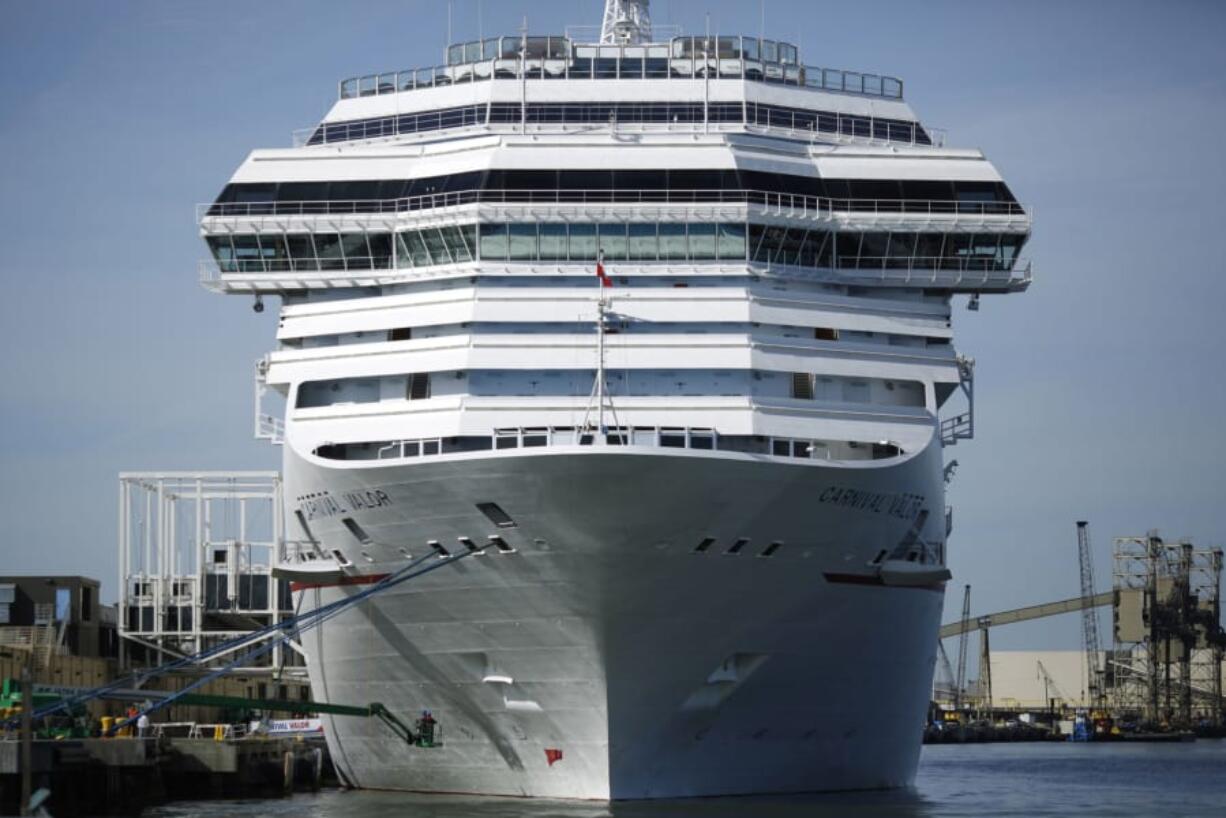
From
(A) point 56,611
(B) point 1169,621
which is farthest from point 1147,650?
(A) point 56,611

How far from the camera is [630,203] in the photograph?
140 ft

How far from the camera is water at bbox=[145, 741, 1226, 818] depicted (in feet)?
125

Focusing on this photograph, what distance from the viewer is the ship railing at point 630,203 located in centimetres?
4272

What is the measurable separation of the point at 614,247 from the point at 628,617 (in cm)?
810

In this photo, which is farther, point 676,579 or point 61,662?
point 61,662

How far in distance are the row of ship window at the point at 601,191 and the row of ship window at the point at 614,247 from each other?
0.71 m

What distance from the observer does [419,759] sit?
4122 centimetres

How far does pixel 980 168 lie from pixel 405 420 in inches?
554

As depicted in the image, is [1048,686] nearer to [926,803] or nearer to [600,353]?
[926,803]

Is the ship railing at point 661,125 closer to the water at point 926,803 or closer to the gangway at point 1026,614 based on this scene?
the water at point 926,803

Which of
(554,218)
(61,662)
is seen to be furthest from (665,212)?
(61,662)

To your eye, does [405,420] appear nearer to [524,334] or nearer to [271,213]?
[524,334]

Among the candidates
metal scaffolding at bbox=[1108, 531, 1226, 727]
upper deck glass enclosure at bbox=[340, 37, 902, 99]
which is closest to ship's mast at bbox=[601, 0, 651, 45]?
upper deck glass enclosure at bbox=[340, 37, 902, 99]

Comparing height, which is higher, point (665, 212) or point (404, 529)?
point (665, 212)
